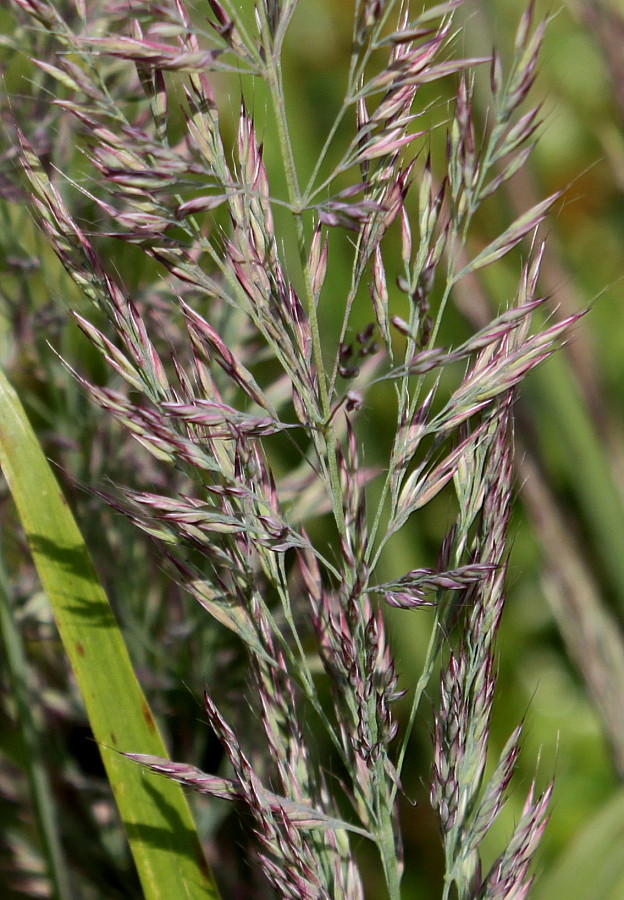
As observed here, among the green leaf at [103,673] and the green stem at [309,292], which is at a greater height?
the green stem at [309,292]

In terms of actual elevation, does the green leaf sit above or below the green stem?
below

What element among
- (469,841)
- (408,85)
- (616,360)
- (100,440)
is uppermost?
(408,85)

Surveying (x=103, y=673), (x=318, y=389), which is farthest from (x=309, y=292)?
(x=103, y=673)

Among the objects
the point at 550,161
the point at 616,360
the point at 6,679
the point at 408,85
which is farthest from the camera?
the point at 550,161

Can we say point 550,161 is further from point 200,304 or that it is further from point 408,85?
point 408,85

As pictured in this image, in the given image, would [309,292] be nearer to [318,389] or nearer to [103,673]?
[318,389]

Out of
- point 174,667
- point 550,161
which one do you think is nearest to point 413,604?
point 174,667

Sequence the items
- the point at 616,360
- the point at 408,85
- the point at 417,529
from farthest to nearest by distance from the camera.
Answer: the point at 616,360, the point at 417,529, the point at 408,85

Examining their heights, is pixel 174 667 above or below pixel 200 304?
below
